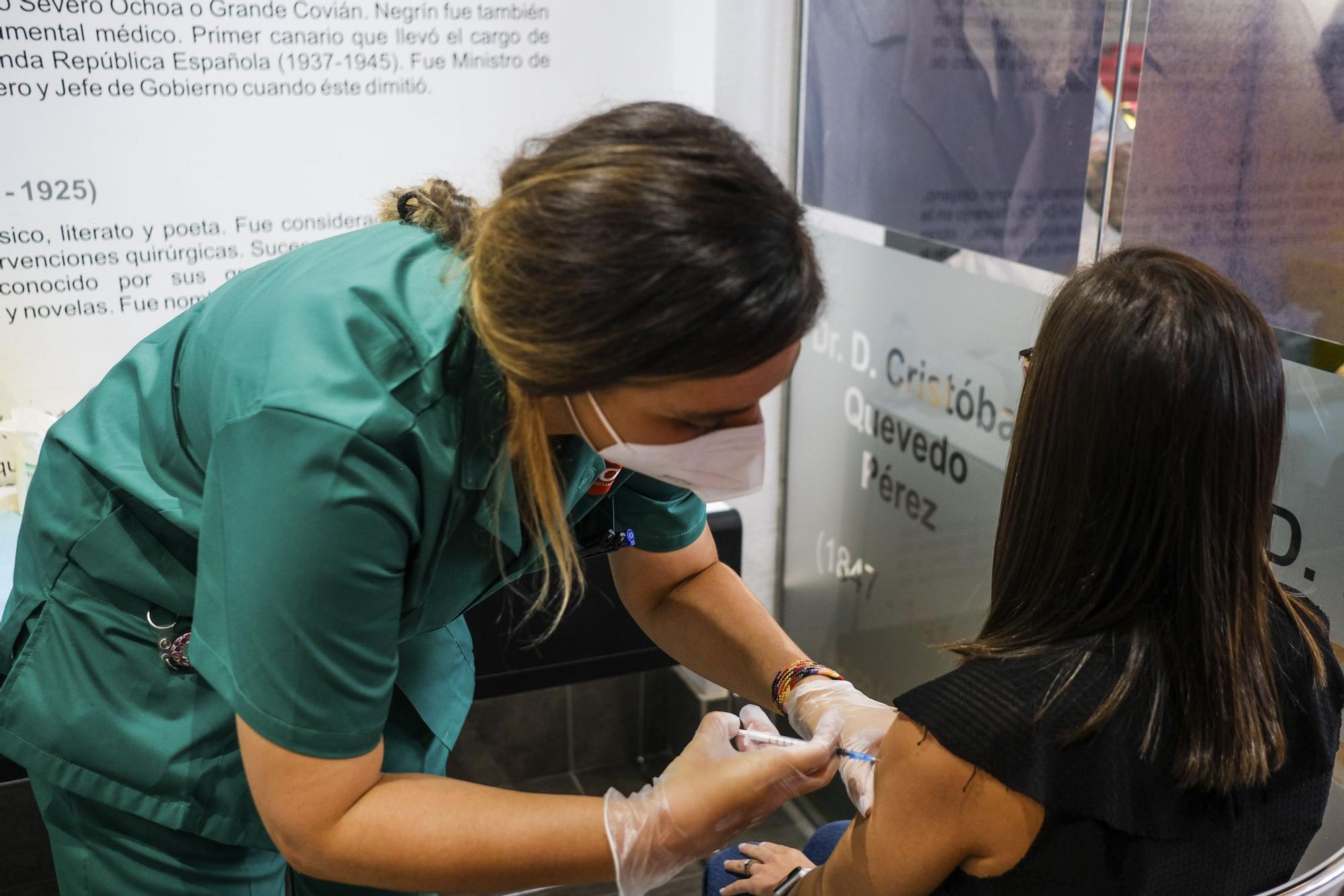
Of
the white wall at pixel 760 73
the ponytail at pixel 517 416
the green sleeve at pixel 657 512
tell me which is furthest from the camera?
the white wall at pixel 760 73

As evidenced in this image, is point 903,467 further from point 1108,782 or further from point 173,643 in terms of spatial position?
point 173,643

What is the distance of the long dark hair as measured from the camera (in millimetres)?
836

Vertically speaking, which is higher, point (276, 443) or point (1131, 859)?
point (276, 443)

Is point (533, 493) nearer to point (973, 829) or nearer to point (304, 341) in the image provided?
point (304, 341)

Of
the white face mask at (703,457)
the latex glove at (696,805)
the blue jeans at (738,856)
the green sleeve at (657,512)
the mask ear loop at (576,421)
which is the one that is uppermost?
the mask ear loop at (576,421)

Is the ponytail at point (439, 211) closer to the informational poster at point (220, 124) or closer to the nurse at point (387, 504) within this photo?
the nurse at point (387, 504)

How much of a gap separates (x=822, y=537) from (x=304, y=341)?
1676 millimetres

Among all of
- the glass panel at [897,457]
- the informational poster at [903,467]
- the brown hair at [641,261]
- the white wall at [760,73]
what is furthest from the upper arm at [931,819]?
the white wall at [760,73]

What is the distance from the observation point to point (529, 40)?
6.79 ft

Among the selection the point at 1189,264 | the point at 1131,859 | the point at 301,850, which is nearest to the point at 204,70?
the point at 301,850

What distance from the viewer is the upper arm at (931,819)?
88cm

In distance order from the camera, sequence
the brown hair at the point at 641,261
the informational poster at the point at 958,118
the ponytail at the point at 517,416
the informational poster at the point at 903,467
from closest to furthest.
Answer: the brown hair at the point at 641,261
the ponytail at the point at 517,416
the informational poster at the point at 958,118
the informational poster at the point at 903,467

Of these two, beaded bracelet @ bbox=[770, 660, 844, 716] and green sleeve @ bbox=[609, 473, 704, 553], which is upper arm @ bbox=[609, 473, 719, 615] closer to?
green sleeve @ bbox=[609, 473, 704, 553]

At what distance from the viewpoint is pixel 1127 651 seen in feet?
2.92
